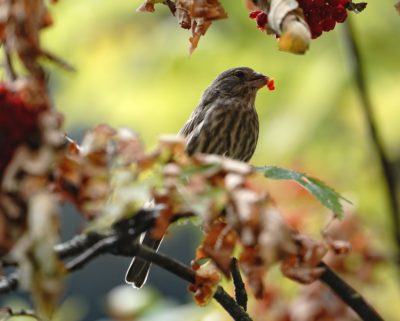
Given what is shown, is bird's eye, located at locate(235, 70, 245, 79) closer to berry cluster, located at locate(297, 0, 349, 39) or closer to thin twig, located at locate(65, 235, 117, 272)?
berry cluster, located at locate(297, 0, 349, 39)

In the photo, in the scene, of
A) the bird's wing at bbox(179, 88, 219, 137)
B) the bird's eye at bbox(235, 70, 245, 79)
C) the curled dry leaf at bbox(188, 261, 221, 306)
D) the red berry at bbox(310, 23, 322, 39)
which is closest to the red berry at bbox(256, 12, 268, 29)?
the red berry at bbox(310, 23, 322, 39)

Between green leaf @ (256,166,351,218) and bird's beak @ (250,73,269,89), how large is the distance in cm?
233

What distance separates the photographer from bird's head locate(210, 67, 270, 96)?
4.77m

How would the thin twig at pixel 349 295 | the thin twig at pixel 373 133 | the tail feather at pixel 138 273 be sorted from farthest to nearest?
1. the thin twig at pixel 373 133
2. the tail feather at pixel 138 273
3. the thin twig at pixel 349 295

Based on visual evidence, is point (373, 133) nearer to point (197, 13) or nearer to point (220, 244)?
point (197, 13)

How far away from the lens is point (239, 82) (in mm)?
4824

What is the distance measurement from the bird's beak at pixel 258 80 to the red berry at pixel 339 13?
218 centimetres

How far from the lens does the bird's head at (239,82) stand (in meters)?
4.77

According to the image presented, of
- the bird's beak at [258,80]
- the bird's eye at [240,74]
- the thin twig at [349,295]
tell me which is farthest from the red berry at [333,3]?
the bird's eye at [240,74]

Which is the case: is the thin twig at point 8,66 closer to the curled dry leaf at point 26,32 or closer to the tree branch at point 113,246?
the curled dry leaf at point 26,32

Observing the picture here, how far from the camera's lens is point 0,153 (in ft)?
6.19

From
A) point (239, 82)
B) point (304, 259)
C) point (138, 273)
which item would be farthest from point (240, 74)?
point (304, 259)

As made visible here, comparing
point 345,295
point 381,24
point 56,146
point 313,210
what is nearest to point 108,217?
point 56,146

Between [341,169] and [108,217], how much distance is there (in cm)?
552
